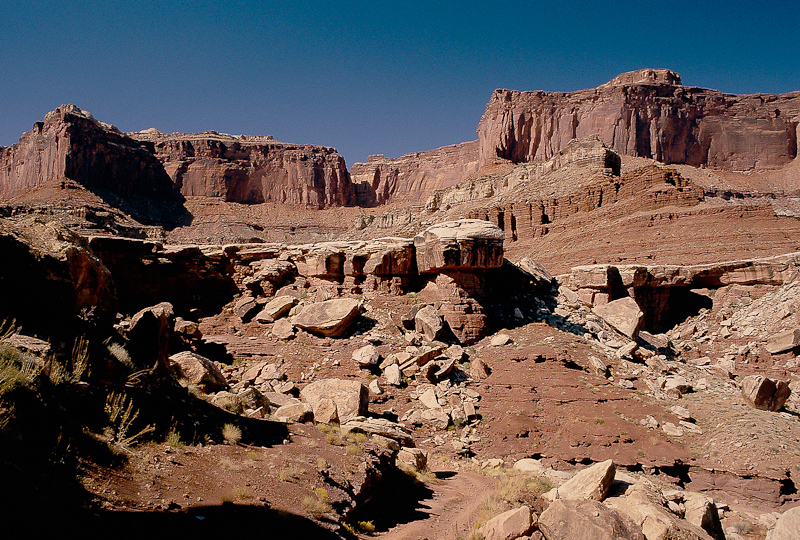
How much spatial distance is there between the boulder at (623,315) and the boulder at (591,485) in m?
10.1

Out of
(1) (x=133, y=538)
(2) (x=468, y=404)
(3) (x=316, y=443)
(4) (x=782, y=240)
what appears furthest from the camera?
(4) (x=782, y=240)

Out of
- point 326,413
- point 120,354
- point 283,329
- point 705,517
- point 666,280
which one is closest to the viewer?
point 120,354

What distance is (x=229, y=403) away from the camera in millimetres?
8242

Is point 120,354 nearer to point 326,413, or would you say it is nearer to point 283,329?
point 326,413

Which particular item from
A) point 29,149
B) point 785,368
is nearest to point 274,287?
point 785,368

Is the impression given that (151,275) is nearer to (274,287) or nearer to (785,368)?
(274,287)

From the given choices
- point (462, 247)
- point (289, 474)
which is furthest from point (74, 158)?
point (289, 474)

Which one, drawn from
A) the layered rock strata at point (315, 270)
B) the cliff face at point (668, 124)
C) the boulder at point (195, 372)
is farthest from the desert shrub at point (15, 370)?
the cliff face at point (668, 124)

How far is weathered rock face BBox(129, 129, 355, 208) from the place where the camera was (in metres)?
96.7

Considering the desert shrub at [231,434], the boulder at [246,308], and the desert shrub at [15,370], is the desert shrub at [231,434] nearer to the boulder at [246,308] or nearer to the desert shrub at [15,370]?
the desert shrub at [15,370]

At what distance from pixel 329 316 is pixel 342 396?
4.10 meters

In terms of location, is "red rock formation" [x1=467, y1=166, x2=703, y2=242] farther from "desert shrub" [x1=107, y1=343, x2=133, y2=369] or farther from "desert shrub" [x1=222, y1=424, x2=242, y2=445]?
"desert shrub" [x1=107, y1=343, x2=133, y2=369]

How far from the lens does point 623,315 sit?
16.4 meters

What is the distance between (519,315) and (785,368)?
9068 millimetres
